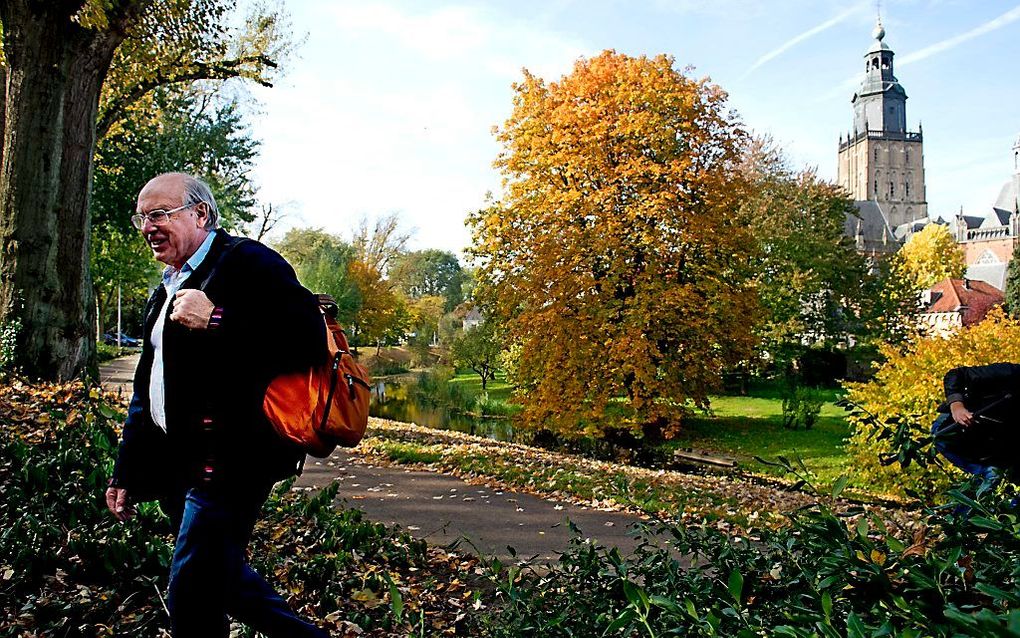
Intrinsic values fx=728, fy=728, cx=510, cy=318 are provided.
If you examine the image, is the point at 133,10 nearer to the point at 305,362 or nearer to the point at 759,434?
the point at 305,362

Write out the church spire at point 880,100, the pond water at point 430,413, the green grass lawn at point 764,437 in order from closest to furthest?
the green grass lawn at point 764,437 → the pond water at point 430,413 → the church spire at point 880,100

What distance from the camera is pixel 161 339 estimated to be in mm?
3045

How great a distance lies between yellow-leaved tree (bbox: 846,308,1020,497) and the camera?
38.9 feet

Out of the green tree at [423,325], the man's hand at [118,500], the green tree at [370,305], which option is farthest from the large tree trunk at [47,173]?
the green tree at [423,325]

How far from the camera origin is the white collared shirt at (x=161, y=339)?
3.04 meters

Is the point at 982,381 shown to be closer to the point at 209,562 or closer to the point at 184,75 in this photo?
the point at 209,562

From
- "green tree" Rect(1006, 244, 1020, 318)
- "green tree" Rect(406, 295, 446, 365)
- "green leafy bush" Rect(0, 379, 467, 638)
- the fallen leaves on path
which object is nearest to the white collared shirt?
"green leafy bush" Rect(0, 379, 467, 638)

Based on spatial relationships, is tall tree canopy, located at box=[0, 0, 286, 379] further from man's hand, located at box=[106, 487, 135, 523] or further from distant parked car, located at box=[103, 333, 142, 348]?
distant parked car, located at box=[103, 333, 142, 348]

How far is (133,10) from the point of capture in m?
8.80

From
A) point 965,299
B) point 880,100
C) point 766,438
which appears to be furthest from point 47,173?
point 880,100

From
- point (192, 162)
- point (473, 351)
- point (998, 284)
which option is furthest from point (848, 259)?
point (998, 284)

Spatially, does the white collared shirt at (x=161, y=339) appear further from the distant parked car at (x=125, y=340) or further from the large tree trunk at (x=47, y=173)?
the distant parked car at (x=125, y=340)

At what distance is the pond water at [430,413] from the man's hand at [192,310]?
18092 millimetres

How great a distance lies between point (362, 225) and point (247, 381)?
5179 cm
